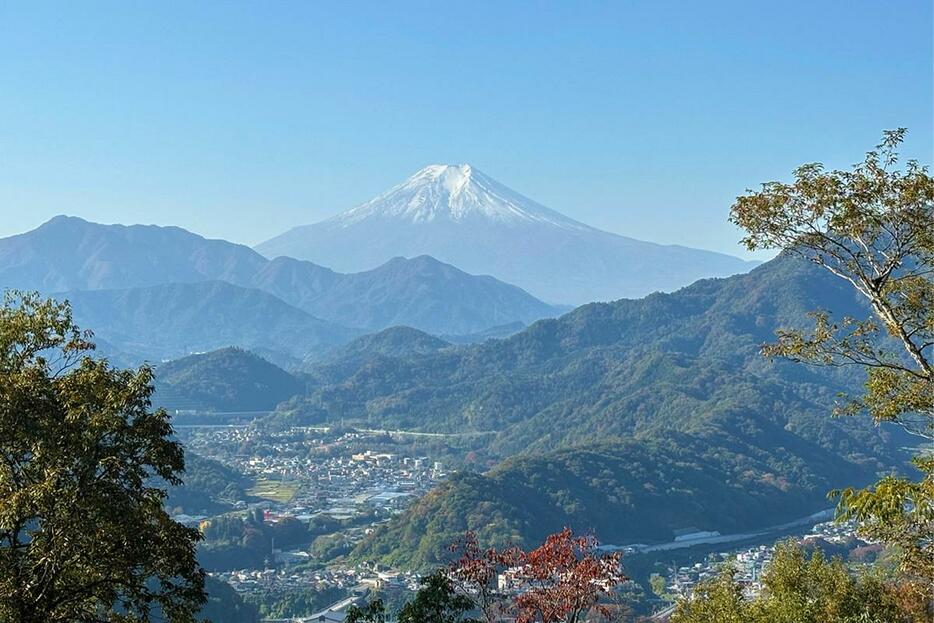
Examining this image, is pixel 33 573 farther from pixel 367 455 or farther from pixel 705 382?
pixel 705 382

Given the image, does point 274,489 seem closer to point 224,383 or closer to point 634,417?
point 634,417

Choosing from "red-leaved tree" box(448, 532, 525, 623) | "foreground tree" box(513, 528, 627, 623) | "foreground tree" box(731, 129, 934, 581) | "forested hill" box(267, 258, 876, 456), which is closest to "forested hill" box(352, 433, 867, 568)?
"forested hill" box(267, 258, 876, 456)

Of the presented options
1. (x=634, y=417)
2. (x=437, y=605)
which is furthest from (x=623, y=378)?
(x=437, y=605)

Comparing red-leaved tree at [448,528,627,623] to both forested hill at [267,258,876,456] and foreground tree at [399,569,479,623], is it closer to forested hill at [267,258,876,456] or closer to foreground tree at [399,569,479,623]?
foreground tree at [399,569,479,623]

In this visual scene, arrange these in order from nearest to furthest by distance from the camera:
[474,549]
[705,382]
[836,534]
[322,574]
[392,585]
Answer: [474,549], [392,585], [322,574], [836,534], [705,382]

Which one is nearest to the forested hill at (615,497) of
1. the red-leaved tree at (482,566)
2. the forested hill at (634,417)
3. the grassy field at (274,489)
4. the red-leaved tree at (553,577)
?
the forested hill at (634,417)

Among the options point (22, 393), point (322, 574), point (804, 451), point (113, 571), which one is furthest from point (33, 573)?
point (804, 451)
